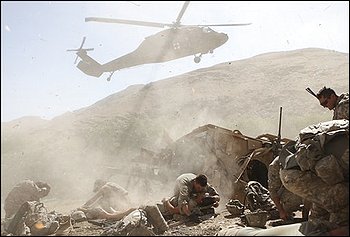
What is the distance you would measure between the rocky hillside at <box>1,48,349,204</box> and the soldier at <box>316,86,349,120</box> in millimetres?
6386

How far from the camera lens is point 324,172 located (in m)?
4.43

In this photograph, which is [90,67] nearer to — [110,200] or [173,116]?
[173,116]

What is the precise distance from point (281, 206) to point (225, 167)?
10.4 feet

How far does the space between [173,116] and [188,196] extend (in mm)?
24502

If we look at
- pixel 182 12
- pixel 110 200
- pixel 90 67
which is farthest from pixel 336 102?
pixel 90 67

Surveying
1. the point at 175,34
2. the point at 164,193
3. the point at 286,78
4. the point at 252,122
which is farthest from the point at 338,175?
the point at 286,78

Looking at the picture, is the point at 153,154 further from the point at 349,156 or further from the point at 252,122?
the point at 252,122

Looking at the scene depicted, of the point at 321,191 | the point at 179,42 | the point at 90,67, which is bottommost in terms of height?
the point at 321,191

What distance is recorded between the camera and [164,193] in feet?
36.4

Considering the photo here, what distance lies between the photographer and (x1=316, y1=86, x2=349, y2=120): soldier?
17.6 feet

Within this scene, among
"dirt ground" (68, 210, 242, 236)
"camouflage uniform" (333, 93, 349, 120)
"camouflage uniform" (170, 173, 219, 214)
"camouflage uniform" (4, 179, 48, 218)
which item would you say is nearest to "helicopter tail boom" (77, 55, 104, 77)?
"camouflage uniform" (4, 179, 48, 218)

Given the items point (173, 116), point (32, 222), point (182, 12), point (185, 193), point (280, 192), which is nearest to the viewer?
point (32, 222)

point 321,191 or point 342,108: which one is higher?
point 342,108

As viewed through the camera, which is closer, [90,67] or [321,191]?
[321,191]
